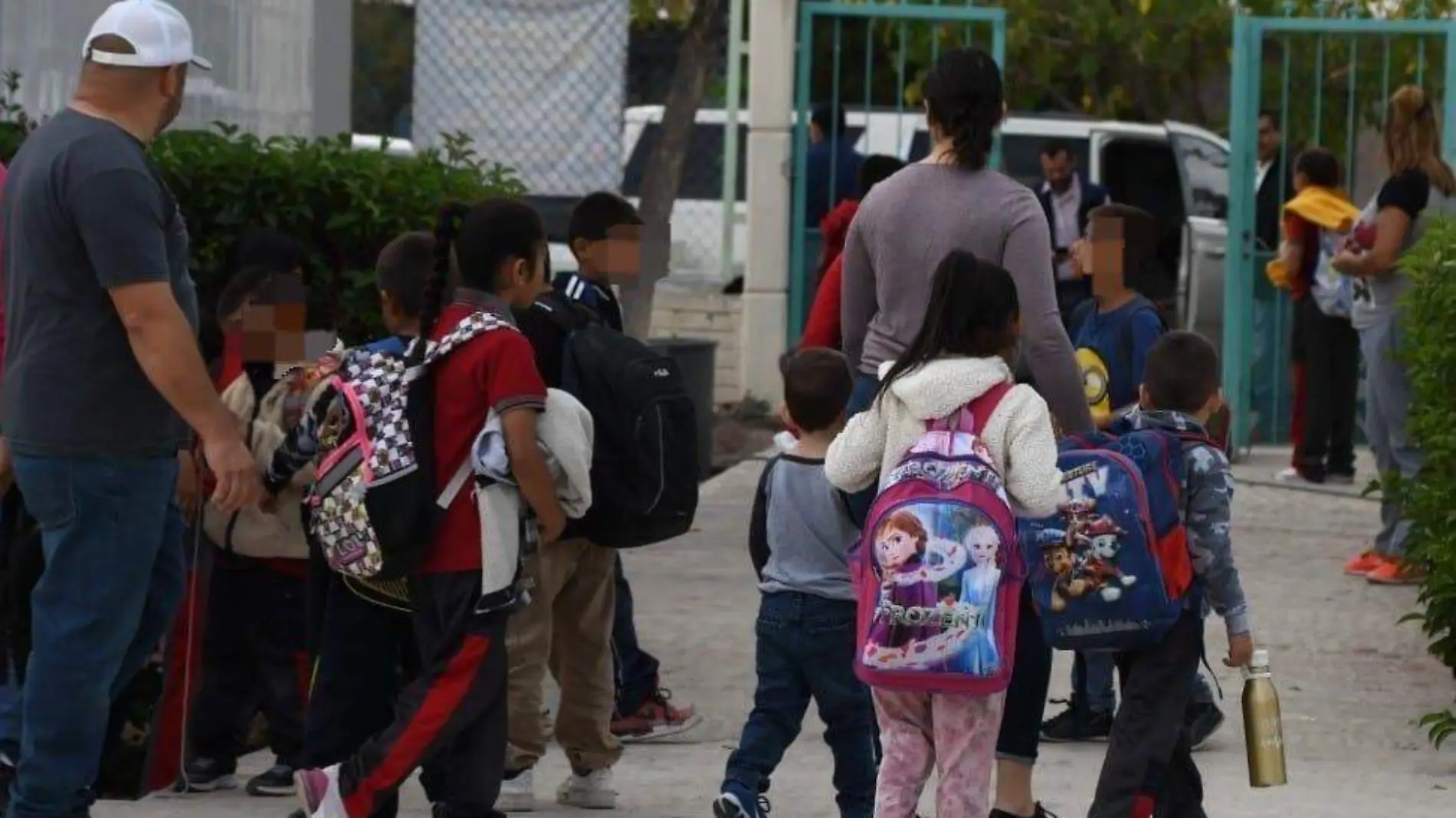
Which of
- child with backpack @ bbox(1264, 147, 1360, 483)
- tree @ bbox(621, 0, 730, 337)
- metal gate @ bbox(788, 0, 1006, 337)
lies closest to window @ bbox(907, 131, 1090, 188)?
metal gate @ bbox(788, 0, 1006, 337)

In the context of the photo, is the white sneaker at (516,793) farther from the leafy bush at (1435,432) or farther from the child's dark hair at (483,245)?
the leafy bush at (1435,432)

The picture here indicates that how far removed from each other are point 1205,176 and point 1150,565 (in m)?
12.2

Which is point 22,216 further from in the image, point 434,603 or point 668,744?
point 668,744

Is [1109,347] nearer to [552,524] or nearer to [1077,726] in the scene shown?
[1077,726]

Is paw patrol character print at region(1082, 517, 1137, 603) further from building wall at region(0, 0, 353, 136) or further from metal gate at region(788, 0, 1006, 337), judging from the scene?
metal gate at region(788, 0, 1006, 337)

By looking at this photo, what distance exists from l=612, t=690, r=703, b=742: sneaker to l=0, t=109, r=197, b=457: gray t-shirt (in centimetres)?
233

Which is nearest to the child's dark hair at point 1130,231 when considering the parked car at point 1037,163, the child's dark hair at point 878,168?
the child's dark hair at point 878,168

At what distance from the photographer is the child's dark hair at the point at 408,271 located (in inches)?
238

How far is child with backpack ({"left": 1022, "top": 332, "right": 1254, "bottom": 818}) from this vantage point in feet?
18.4

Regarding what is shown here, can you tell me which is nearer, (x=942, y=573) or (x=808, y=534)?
(x=942, y=573)

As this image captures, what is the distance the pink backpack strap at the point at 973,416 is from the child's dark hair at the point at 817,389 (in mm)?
648

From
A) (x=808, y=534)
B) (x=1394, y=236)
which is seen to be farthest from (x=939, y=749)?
(x=1394, y=236)

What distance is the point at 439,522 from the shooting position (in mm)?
5645

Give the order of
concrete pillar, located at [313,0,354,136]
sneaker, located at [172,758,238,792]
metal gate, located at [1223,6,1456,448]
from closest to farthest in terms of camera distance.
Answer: sneaker, located at [172,758,238,792], concrete pillar, located at [313,0,354,136], metal gate, located at [1223,6,1456,448]
